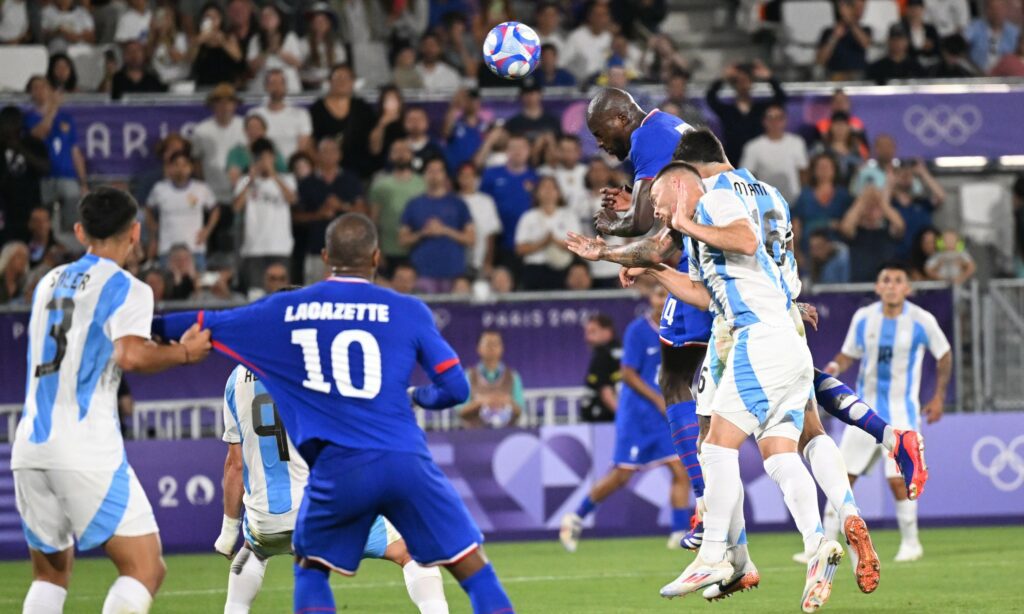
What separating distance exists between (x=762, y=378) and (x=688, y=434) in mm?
1610

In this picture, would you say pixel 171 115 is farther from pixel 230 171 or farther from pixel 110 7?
pixel 110 7

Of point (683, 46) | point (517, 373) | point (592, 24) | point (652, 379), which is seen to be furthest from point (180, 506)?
point (683, 46)

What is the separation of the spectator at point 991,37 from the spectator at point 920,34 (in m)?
0.80

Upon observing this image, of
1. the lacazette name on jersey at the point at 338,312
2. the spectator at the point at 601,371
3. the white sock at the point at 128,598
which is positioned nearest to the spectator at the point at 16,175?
the spectator at the point at 601,371

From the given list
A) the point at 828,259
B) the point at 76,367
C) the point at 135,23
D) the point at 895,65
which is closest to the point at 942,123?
the point at 895,65

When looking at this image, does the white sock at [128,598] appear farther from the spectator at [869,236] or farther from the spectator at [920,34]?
the spectator at [920,34]

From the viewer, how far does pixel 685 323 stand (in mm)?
10344

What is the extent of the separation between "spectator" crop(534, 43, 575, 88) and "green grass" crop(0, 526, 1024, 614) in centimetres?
657

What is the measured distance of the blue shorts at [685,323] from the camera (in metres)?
10.3

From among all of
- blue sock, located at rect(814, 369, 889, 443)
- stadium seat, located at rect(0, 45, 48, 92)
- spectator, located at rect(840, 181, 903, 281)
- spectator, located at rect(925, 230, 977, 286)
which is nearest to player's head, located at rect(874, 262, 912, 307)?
spectator, located at rect(925, 230, 977, 286)

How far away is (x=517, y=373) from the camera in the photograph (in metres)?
17.9

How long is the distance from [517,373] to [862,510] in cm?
400

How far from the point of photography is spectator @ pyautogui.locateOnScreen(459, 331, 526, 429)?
1719 centimetres

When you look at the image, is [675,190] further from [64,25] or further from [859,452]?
[64,25]
